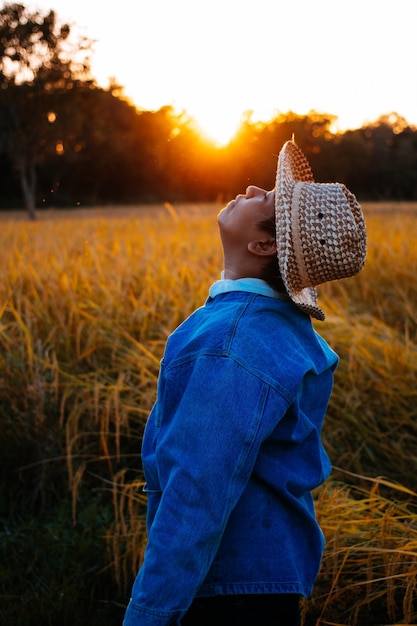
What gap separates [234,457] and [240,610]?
33cm

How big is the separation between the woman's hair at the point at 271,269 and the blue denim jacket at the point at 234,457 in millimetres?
39

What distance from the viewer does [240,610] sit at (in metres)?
1.12

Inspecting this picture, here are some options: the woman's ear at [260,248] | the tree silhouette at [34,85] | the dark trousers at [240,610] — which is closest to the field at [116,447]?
the dark trousers at [240,610]

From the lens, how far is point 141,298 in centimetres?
363

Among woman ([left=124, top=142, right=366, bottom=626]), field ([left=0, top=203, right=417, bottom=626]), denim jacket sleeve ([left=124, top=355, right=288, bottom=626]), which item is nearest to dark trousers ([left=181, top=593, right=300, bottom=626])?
woman ([left=124, top=142, right=366, bottom=626])

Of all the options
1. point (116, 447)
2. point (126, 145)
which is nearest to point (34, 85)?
point (126, 145)

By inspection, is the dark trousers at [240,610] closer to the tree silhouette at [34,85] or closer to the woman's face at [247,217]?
the woman's face at [247,217]

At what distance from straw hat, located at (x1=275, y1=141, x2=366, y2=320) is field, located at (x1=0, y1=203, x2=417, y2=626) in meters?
0.84

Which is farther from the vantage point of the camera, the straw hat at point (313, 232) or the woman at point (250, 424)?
the straw hat at point (313, 232)

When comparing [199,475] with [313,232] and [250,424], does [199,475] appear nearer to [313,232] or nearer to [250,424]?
[250,424]

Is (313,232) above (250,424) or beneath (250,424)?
above

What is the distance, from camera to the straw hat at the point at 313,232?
1109 millimetres

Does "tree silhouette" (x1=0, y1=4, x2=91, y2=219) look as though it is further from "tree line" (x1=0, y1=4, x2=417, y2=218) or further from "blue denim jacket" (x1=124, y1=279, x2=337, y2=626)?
"blue denim jacket" (x1=124, y1=279, x2=337, y2=626)

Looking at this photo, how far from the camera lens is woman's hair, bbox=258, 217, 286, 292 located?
1182 mm
